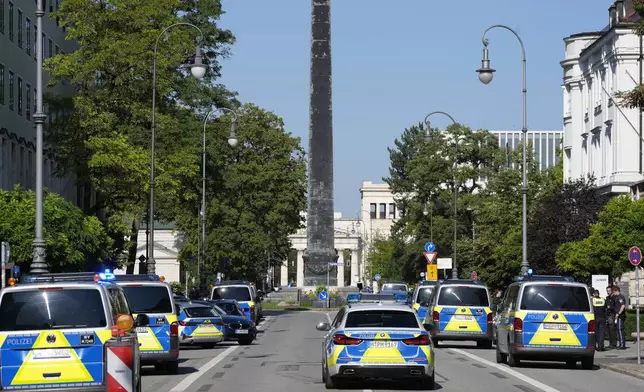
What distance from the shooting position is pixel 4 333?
16.7 metres

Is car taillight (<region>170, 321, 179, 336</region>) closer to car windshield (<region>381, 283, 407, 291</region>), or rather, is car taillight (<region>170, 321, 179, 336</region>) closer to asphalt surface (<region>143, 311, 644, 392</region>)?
asphalt surface (<region>143, 311, 644, 392</region>)

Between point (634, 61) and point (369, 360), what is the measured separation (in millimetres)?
48718

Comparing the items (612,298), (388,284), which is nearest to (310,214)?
(388,284)

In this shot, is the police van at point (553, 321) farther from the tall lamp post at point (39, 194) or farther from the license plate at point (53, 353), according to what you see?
the license plate at point (53, 353)

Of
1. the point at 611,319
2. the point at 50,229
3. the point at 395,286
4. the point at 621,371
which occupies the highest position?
the point at 50,229

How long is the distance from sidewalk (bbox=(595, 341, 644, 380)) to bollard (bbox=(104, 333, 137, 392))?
13.3 metres

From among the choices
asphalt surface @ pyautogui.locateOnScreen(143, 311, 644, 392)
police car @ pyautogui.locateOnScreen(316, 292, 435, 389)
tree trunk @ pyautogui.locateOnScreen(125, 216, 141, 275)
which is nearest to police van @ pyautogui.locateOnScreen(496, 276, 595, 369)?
asphalt surface @ pyautogui.locateOnScreen(143, 311, 644, 392)

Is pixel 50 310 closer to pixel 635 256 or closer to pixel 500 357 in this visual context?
pixel 500 357

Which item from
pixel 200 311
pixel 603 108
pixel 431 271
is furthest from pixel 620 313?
pixel 603 108

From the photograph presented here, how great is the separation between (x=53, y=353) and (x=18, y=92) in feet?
154

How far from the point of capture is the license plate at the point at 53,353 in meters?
16.6

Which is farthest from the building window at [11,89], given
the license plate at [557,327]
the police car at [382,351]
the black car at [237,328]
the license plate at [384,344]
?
the license plate at [384,344]

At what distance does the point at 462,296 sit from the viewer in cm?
3625

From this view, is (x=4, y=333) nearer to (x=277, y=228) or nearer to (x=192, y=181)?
(x=192, y=181)
